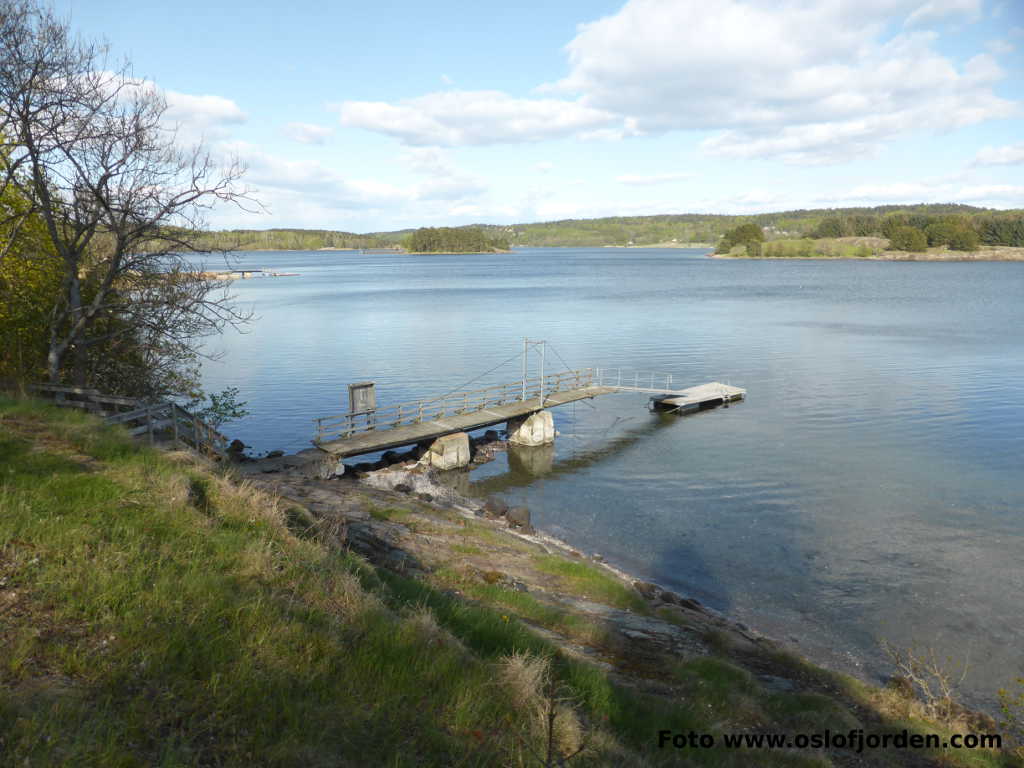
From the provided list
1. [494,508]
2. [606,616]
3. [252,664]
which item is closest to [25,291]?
[494,508]

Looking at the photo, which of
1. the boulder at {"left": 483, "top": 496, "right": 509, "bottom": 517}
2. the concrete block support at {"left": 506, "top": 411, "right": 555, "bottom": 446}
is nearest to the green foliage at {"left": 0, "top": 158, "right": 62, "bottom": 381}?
the boulder at {"left": 483, "top": 496, "right": 509, "bottom": 517}

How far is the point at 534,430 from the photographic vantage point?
3059cm

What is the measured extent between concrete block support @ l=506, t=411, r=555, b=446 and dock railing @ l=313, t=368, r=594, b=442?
1635 mm

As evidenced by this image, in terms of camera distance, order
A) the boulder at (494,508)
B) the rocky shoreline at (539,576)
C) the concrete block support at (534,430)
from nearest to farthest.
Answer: the rocky shoreline at (539,576) < the boulder at (494,508) < the concrete block support at (534,430)

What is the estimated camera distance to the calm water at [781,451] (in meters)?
16.3

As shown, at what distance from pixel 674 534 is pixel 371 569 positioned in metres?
13.2

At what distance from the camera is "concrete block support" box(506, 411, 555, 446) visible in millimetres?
30609

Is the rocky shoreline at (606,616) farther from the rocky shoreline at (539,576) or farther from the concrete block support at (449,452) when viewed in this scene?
the concrete block support at (449,452)

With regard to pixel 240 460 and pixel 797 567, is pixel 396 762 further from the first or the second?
pixel 240 460

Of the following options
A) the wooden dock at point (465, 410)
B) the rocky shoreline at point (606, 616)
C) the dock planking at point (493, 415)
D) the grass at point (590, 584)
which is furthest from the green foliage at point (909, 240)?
the grass at point (590, 584)

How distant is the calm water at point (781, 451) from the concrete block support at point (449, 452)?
1138 mm

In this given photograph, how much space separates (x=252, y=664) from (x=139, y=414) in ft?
40.4

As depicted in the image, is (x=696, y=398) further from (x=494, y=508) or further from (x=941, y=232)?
(x=941, y=232)

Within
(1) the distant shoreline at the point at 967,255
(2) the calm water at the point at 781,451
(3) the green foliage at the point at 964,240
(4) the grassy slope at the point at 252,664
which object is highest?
(3) the green foliage at the point at 964,240
